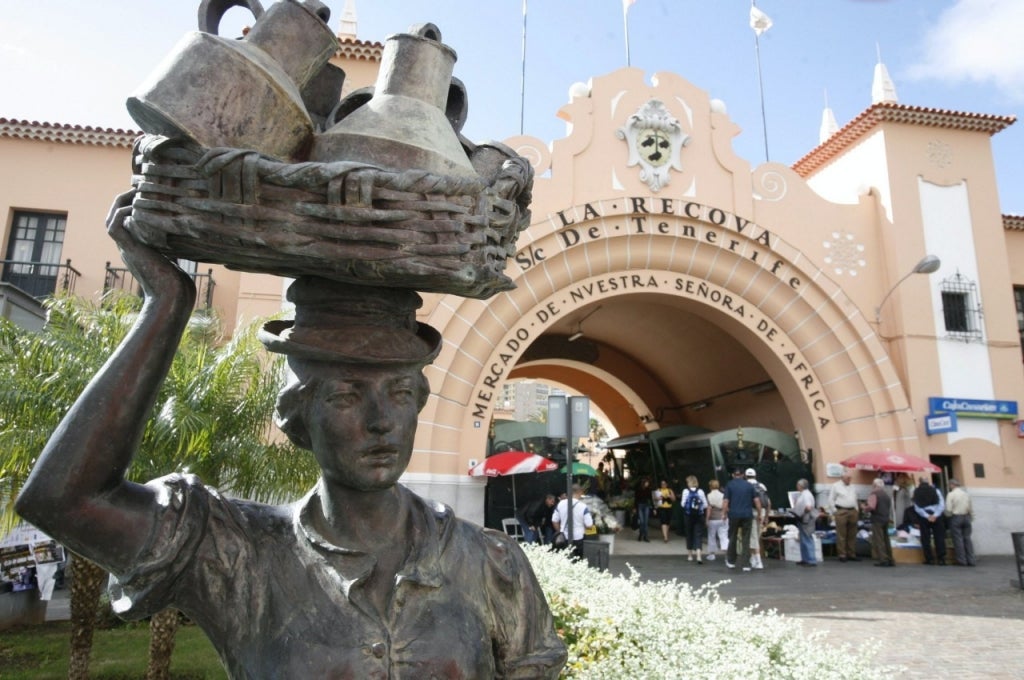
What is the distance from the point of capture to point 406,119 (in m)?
1.63

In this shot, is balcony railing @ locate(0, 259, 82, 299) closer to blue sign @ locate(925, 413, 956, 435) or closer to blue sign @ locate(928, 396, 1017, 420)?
blue sign @ locate(925, 413, 956, 435)

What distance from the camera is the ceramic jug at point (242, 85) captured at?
4.51 feet

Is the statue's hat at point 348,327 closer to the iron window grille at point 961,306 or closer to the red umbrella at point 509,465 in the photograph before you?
the red umbrella at point 509,465

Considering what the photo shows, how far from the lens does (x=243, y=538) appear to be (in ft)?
5.21

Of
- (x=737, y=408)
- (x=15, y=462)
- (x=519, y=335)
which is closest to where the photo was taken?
(x=15, y=462)

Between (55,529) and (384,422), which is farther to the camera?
(384,422)

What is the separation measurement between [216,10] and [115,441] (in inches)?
37.7

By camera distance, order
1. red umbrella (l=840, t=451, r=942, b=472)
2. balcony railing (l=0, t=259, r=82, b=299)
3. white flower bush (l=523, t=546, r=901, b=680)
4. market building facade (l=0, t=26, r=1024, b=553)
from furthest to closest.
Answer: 1. market building facade (l=0, t=26, r=1024, b=553)
2. red umbrella (l=840, t=451, r=942, b=472)
3. balcony railing (l=0, t=259, r=82, b=299)
4. white flower bush (l=523, t=546, r=901, b=680)

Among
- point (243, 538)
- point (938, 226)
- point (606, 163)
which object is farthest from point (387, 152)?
point (938, 226)

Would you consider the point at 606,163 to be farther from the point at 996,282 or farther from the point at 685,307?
the point at 996,282

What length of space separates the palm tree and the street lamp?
41.4 ft

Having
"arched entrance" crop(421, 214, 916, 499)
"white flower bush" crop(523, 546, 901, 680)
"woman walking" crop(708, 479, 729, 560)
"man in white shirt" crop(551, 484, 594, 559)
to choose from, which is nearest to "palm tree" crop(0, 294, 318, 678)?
"white flower bush" crop(523, 546, 901, 680)

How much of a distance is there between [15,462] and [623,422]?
21635 millimetres

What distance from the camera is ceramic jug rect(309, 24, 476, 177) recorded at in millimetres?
1563
